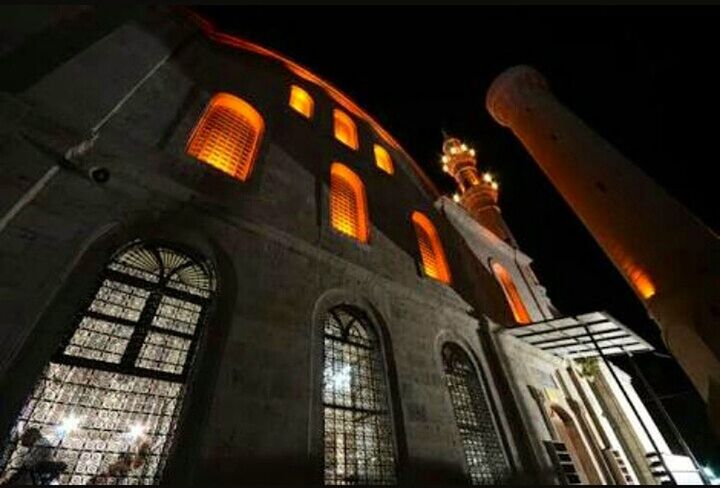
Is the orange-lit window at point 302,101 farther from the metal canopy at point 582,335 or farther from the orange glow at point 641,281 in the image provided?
the orange glow at point 641,281

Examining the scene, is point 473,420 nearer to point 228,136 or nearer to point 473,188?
point 228,136

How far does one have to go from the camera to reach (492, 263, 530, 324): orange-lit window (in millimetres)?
14102

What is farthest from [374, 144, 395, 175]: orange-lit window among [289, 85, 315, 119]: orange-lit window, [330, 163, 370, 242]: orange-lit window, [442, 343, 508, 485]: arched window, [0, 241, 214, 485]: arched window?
[0, 241, 214, 485]: arched window

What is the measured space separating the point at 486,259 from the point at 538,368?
4.54m

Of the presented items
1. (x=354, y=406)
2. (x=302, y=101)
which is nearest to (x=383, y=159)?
(x=302, y=101)

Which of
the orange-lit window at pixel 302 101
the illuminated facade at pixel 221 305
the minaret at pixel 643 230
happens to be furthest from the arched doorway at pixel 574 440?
the orange-lit window at pixel 302 101

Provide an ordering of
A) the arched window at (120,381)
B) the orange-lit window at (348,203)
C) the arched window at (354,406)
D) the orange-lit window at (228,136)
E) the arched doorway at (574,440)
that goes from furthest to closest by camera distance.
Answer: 1. the arched doorway at (574,440)
2. the orange-lit window at (348,203)
3. the orange-lit window at (228,136)
4. the arched window at (354,406)
5. the arched window at (120,381)

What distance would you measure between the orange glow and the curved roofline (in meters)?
7.34

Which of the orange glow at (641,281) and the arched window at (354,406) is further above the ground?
the orange glow at (641,281)

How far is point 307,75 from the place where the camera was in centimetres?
1361

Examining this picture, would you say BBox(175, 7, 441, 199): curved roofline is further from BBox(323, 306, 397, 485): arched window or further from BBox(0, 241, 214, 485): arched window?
BBox(323, 306, 397, 485): arched window

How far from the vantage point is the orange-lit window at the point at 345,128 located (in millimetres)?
13055

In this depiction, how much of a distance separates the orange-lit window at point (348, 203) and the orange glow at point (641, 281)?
31.5ft

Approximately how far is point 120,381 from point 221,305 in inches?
67.4
